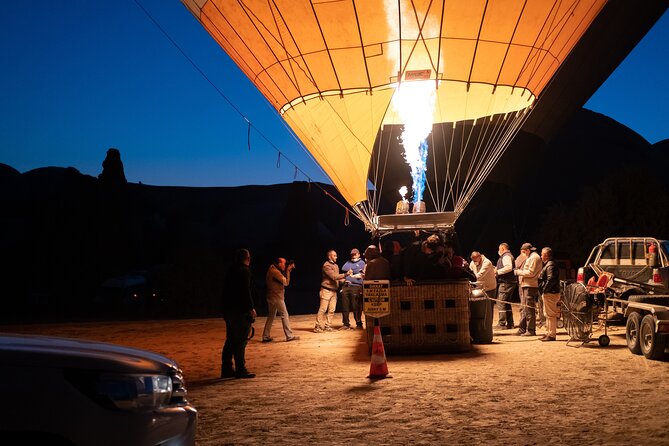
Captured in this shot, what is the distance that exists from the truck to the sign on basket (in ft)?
11.2

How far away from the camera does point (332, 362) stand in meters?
10.6

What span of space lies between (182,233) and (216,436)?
217 feet

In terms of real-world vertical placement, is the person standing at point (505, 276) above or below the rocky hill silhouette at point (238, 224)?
below

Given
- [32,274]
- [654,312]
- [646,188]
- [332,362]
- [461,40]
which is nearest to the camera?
[654,312]

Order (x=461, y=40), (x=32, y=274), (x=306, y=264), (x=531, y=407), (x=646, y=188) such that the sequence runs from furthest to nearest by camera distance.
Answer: (x=306, y=264), (x=32, y=274), (x=646, y=188), (x=461, y=40), (x=531, y=407)

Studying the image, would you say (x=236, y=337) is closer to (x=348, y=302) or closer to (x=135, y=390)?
(x=135, y=390)

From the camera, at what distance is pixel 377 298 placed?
34.9ft

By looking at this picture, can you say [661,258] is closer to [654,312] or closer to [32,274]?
[654,312]

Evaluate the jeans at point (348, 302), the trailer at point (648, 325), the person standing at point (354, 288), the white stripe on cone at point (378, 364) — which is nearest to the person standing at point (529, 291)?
the trailer at point (648, 325)

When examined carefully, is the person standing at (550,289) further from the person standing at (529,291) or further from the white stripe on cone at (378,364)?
the white stripe on cone at (378,364)

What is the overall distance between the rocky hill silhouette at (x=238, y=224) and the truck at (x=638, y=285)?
13.7m

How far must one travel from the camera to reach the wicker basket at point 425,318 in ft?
35.7

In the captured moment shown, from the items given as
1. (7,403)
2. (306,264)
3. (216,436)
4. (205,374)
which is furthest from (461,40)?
(306,264)

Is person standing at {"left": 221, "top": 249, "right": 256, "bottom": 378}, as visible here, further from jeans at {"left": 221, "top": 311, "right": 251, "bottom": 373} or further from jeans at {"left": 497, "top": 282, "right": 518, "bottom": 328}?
jeans at {"left": 497, "top": 282, "right": 518, "bottom": 328}
